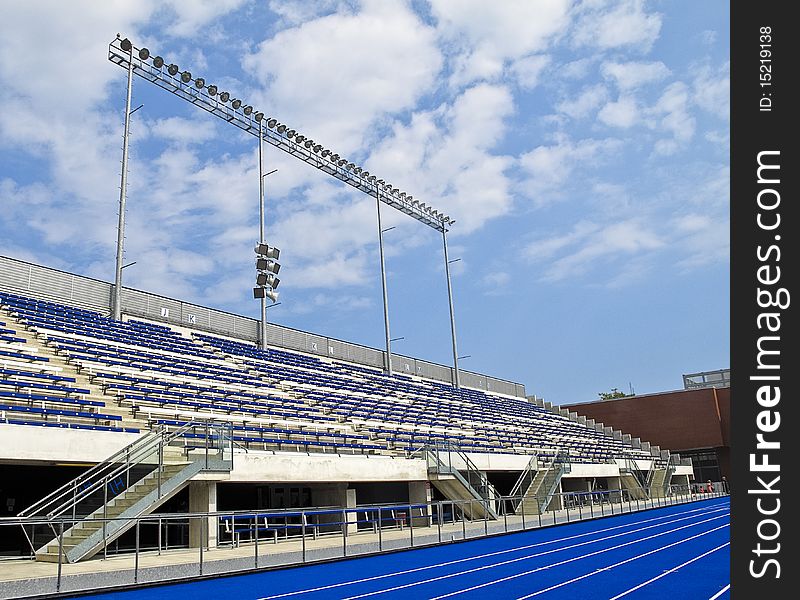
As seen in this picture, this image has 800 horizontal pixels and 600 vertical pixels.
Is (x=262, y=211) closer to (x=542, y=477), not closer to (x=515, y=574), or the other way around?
(x=542, y=477)

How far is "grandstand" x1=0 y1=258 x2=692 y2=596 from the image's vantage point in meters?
13.3

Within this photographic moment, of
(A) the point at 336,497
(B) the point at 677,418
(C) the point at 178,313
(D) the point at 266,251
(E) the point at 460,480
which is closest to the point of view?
(A) the point at 336,497

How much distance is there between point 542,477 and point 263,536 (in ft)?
39.2

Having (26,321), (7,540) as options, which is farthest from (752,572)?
(26,321)

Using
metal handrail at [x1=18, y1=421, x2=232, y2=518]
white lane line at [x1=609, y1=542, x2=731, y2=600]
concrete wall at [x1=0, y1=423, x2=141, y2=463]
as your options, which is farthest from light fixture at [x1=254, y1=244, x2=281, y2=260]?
white lane line at [x1=609, y1=542, x2=731, y2=600]

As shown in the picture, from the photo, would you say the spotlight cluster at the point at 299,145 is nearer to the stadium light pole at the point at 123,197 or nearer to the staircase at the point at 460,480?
the stadium light pole at the point at 123,197

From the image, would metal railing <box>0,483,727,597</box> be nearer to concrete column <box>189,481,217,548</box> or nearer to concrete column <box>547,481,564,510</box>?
concrete column <box>189,481,217,548</box>

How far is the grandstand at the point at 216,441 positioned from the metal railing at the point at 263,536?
0.42ft

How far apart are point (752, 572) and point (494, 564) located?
8242 millimetres

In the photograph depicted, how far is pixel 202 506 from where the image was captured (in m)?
15.0

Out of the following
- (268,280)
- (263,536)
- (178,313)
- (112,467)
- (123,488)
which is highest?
(268,280)

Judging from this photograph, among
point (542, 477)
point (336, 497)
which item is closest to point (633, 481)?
point (542, 477)

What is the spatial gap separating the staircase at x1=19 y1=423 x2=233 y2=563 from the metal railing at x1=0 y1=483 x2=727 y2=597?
10.4 inches

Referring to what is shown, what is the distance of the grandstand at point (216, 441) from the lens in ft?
43.6
